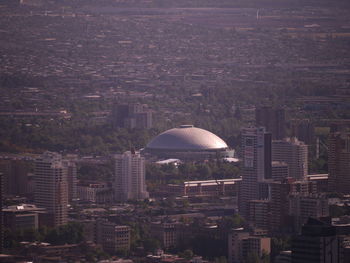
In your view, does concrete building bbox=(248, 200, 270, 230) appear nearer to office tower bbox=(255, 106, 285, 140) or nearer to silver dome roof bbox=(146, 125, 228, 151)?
office tower bbox=(255, 106, 285, 140)

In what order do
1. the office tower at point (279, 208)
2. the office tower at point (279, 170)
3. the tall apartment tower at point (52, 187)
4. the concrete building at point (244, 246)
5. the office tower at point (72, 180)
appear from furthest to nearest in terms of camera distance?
the office tower at point (279, 170), the office tower at point (72, 180), the tall apartment tower at point (52, 187), the office tower at point (279, 208), the concrete building at point (244, 246)

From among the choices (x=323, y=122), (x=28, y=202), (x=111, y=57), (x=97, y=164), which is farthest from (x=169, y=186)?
(x=111, y=57)

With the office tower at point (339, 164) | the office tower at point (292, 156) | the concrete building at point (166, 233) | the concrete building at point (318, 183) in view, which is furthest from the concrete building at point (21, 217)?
the office tower at point (292, 156)

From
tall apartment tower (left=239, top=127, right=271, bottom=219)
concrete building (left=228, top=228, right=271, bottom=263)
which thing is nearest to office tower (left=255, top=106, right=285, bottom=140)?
tall apartment tower (left=239, top=127, right=271, bottom=219)

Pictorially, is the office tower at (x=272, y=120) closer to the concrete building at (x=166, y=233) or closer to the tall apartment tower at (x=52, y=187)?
the tall apartment tower at (x=52, y=187)

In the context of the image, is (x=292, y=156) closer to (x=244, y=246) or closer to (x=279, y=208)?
(x=279, y=208)

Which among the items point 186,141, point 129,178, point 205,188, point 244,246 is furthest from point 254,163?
point 186,141

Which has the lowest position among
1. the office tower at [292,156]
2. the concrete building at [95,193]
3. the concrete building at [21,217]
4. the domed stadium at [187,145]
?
the concrete building at [21,217]
